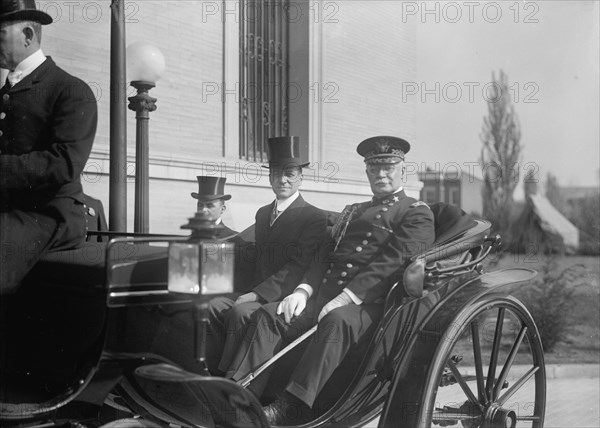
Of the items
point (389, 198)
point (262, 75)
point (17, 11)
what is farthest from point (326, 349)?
point (262, 75)

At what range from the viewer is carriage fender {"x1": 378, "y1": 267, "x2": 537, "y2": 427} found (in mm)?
2676

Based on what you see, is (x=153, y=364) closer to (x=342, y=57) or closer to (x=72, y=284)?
(x=72, y=284)

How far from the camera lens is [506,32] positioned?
11.9 feet

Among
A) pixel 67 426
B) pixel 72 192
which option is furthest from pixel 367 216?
pixel 67 426

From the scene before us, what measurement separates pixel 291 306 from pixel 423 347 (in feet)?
1.83

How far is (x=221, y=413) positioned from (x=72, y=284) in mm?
687

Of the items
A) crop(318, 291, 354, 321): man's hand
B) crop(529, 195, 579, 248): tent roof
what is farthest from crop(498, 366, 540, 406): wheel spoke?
crop(529, 195, 579, 248): tent roof

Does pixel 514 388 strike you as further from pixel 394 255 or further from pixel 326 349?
pixel 326 349

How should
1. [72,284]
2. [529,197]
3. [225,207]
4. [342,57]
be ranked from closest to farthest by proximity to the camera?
1. [72,284]
2. [225,207]
3. [342,57]
4. [529,197]

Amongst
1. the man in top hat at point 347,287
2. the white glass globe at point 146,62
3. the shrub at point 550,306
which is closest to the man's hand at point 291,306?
the man in top hat at point 347,287

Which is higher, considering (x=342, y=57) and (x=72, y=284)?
(x=342, y=57)

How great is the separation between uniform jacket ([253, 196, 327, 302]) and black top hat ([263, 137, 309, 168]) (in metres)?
0.15

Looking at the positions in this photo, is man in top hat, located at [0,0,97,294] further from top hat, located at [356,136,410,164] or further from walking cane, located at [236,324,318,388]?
top hat, located at [356,136,410,164]

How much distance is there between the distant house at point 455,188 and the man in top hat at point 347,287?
47cm
